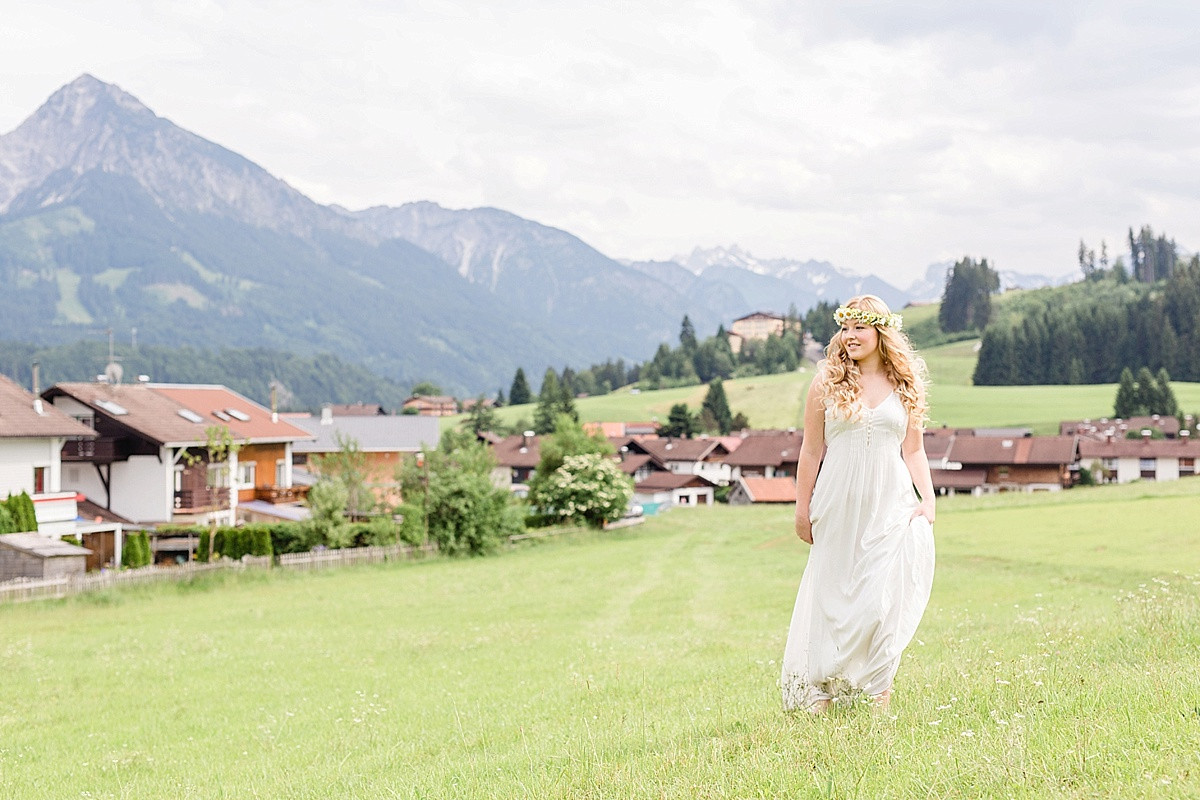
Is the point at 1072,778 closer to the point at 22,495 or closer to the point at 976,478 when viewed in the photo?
the point at 22,495

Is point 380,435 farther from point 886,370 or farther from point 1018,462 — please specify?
point 886,370

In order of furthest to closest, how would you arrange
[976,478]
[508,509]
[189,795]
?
[976,478]
[508,509]
[189,795]

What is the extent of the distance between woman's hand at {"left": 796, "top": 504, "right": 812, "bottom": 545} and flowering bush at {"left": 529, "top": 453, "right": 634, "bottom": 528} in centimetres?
5131

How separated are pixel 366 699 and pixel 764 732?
817 cm

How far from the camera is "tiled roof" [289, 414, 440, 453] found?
240 feet

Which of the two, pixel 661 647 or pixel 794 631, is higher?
pixel 794 631

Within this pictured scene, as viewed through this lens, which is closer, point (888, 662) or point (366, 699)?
point (888, 662)

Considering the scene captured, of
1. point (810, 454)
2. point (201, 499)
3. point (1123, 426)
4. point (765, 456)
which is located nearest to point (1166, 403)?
point (1123, 426)

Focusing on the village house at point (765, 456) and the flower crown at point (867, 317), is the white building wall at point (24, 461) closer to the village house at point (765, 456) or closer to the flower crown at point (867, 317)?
the flower crown at point (867, 317)

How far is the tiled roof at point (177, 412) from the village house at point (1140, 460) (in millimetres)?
76558

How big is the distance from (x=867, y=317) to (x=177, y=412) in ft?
162

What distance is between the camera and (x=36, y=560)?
30.3m

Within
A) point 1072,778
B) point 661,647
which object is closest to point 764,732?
point 1072,778

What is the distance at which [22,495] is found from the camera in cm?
3425
